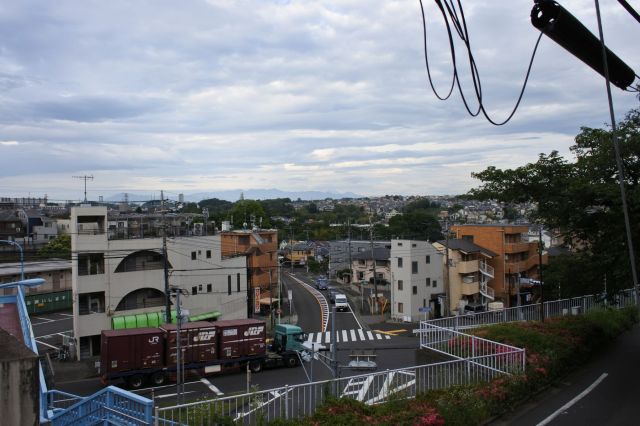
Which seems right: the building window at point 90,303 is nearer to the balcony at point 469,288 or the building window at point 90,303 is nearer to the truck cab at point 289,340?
the truck cab at point 289,340

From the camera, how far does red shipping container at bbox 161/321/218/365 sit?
22500mm

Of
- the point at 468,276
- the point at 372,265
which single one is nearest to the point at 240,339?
the point at 468,276

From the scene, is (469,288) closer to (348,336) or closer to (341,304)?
(341,304)

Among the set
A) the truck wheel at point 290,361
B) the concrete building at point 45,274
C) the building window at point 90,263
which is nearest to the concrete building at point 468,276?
the truck wheel at point 290,361

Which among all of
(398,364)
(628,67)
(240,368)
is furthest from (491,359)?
(240,368)

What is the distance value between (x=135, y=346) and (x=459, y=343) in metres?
15.6

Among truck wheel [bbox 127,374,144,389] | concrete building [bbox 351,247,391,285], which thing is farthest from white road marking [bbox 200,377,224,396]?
concrete building [bbox 351,247,391,285]

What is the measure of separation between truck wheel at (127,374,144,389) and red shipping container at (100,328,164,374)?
39 centimetres

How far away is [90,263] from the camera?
29172 mm

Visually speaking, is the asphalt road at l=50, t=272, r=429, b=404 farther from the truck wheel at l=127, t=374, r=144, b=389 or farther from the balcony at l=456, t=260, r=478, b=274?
the balcony at l=456, t=260, r=478, b=274

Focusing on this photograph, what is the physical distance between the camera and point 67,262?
46.9 m

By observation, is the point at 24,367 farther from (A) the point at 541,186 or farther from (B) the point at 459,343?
(A) the point at 541,186

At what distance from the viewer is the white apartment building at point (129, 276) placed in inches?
1126

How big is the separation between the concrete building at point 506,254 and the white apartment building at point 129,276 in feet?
70.9
